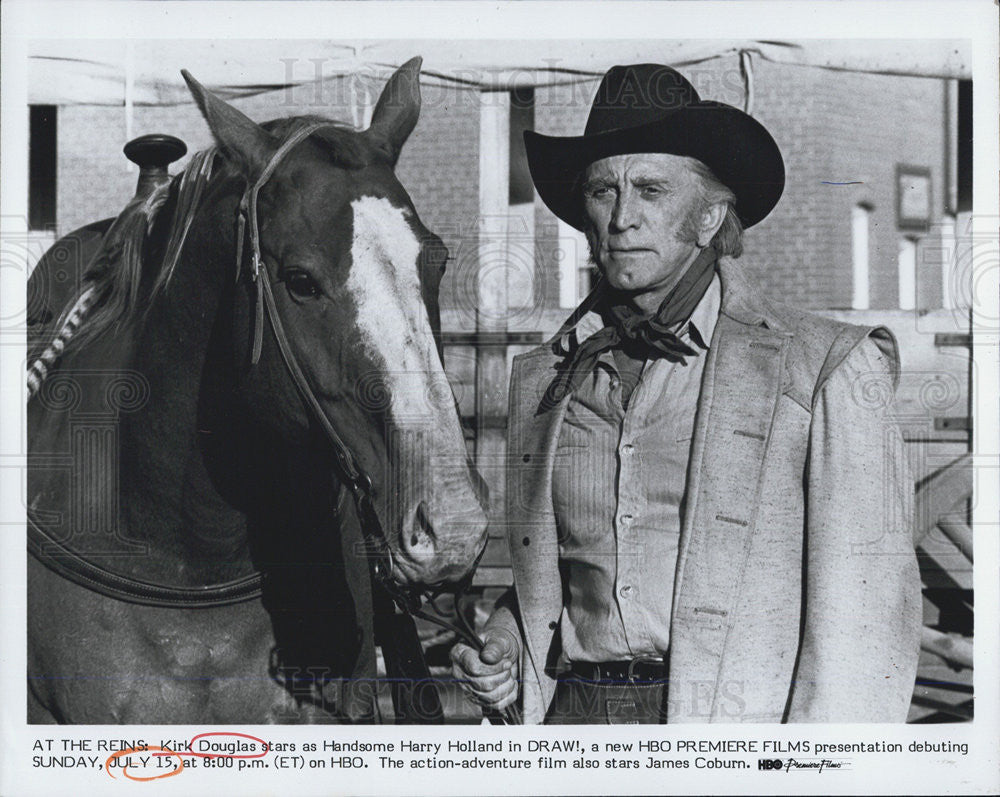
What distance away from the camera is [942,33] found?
9.98 feet

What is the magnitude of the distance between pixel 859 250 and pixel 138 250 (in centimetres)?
189

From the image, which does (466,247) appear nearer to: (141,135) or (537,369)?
(537,369)

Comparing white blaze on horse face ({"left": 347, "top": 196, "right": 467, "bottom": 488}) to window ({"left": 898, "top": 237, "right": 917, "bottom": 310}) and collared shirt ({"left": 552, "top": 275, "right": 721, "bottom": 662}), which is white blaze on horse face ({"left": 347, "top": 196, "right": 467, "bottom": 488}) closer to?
collared shirt ({"left": 552, "top": 275, "right": 721, "bottom": 662})

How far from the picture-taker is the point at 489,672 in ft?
8.72

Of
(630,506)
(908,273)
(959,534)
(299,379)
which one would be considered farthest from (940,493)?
(299,379)

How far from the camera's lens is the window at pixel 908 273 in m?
3.00

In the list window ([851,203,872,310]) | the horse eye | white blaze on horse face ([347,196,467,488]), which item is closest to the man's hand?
white blaze on horse face ([347,196,467,488])

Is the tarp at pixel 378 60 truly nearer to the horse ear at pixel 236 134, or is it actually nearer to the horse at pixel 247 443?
the horse at pixel 247 443

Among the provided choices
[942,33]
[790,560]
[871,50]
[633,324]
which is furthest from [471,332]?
[942,33]

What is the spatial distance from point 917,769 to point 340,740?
5.17 ft

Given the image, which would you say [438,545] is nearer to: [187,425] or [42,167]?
[187,425]

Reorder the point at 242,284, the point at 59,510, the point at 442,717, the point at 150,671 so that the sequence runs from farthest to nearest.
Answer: the point at 442,717, the point at 59,510, the point at 150,671, the point at 242,284

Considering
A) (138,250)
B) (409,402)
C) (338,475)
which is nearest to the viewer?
(409,402)

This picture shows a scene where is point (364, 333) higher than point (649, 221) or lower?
lower
